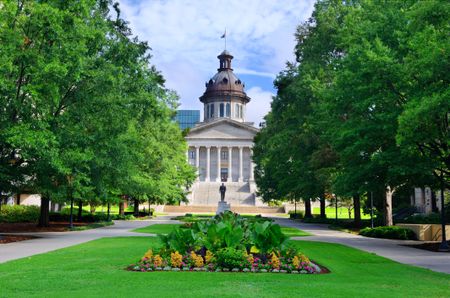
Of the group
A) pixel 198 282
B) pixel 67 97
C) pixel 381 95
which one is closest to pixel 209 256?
pixel 198 282

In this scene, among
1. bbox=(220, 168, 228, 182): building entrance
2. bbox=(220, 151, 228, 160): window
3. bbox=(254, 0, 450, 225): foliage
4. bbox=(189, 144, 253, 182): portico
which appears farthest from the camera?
bbox=(220, 151, 228, 160): window

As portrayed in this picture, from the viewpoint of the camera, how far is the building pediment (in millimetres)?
108938

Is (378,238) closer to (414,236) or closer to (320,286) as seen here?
(414,236)

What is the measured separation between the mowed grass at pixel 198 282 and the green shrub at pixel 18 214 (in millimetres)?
27187

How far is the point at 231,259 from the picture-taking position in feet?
38.2

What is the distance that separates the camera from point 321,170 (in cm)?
3275

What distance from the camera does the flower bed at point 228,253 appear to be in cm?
1175

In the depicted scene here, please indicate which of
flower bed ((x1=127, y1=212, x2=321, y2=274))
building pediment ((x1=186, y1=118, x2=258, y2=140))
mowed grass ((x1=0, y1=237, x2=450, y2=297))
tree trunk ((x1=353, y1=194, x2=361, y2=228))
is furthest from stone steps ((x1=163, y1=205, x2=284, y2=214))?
flower bed ((x1=127, y1=212, x2=321, y2=274))

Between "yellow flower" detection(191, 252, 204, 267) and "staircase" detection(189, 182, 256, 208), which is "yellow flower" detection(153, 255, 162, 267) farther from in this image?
"staircase" detection(189, 182, 256, 208)

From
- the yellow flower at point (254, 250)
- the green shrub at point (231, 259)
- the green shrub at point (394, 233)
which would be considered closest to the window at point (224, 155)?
the green shrub at point (394, 233)

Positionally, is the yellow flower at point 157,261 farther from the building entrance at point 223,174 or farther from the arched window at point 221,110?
the arched window at point 221,110

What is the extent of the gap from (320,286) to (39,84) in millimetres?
16532

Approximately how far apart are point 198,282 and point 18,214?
33501 mm

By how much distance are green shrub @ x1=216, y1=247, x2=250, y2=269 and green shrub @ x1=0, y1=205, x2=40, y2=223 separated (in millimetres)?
30947
